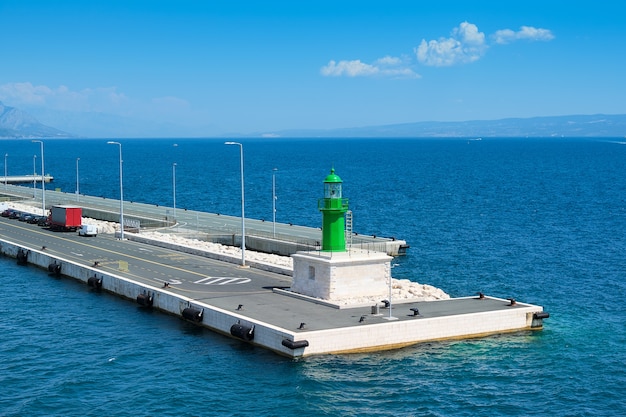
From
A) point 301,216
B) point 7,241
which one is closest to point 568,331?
point 7,241

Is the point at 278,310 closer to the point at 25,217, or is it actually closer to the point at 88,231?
the point at 88,231

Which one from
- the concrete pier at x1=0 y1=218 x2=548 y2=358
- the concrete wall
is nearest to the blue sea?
the concrete wall

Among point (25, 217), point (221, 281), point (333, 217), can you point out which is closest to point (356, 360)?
point (333, 217)

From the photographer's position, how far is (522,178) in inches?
6403

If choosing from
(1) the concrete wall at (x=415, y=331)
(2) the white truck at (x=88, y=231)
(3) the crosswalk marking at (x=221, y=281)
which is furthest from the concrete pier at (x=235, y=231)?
(1) the concrete wall at (x=415, y=331)

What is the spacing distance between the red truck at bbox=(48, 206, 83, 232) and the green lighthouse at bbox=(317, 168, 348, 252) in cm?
3472

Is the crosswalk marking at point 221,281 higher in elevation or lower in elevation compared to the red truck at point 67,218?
lower

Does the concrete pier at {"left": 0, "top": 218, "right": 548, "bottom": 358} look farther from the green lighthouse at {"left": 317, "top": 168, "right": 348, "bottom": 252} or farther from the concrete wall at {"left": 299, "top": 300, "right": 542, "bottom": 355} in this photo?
the green lighthouse at {"left": 317, "top": 168, "right": 348, "bottom": 252}

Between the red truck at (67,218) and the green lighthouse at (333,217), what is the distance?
3472 centimetres

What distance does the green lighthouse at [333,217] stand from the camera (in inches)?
1657

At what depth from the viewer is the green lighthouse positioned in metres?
42.1

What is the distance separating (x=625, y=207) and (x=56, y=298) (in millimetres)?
78677

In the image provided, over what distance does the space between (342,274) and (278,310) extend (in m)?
3.80

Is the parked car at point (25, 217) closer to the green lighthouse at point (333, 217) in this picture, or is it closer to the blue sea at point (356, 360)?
the blue sea at point (356, 360)
